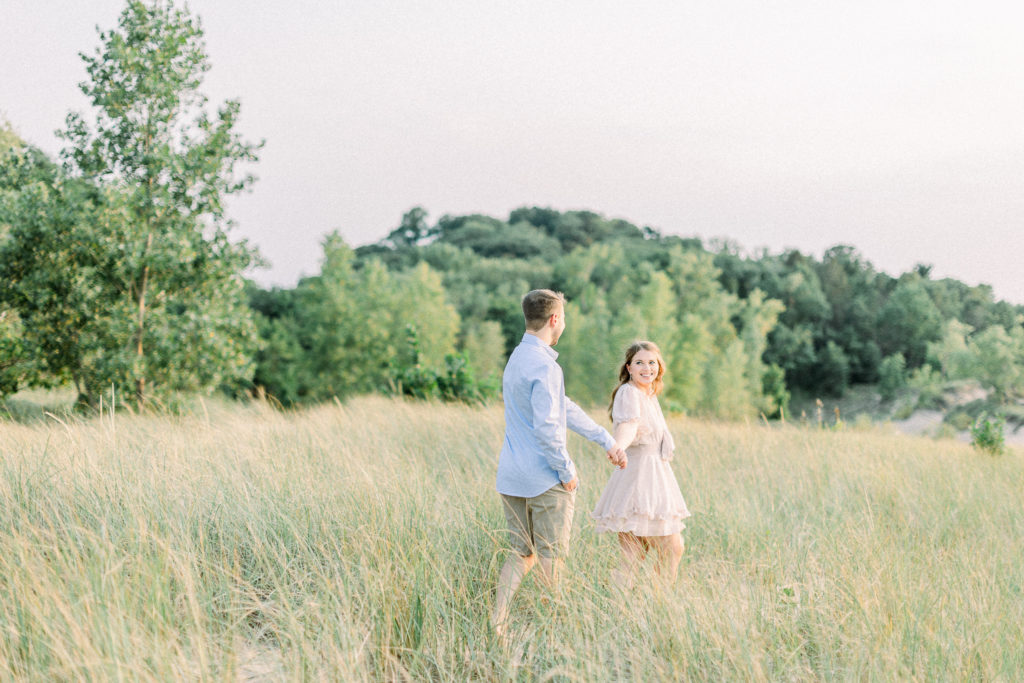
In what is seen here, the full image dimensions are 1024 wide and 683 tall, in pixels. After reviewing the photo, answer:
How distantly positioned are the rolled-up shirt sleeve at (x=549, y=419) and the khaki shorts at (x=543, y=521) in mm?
246

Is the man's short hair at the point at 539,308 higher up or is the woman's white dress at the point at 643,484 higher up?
the man's short hair at the point at 539,308

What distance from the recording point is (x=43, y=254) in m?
11.3

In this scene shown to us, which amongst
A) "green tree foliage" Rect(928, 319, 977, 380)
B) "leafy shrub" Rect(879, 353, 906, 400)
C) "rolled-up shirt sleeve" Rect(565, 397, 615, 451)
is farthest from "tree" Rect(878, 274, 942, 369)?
"rolled-up shirt sleeve" Rect(565, 397, 615, 451)

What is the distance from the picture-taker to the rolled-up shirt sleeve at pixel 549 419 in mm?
3902

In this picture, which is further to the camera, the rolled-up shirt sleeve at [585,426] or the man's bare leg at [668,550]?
the man's bare leg at [668,550]

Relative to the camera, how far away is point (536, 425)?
392cm

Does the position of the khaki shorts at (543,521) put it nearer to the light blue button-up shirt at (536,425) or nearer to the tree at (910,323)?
the light blue button-up shirt at (536,425)

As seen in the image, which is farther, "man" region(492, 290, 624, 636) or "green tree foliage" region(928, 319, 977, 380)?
"green tree foliage" region(928, 319, 977, 380)

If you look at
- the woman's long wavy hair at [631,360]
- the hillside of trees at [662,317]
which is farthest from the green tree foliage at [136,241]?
the hillside of trees at [662,317]

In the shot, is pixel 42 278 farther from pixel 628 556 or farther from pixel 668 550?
pixel 668 550

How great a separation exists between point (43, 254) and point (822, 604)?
38.9 feet

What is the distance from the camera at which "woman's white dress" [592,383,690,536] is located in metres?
4.73

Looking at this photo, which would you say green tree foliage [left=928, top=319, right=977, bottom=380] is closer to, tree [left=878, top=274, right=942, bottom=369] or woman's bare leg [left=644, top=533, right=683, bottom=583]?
tree [left=878, top=274, right=942, bottom=369]

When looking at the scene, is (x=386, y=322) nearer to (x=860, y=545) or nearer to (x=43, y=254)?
(x=43, y=254)
